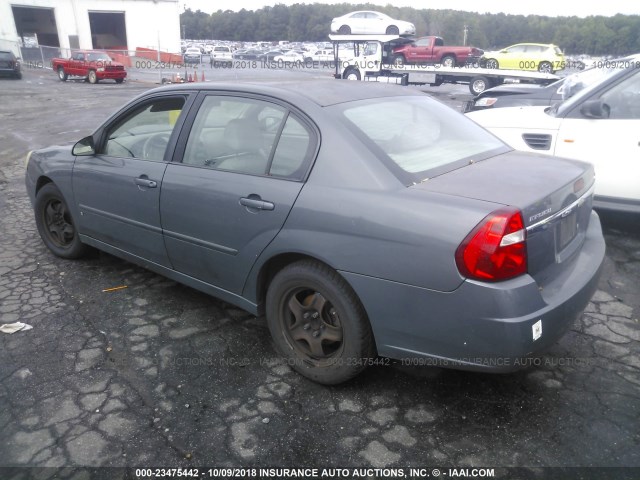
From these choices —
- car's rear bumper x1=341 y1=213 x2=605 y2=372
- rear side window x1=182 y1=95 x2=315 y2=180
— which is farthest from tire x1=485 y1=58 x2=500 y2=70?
car's rear bumper x1=341 y1=213 x2=605 y2=372

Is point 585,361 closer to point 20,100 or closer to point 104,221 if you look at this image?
point 104,221

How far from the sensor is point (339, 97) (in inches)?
118

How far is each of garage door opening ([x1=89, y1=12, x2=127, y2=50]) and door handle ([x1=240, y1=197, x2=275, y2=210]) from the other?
5364cm

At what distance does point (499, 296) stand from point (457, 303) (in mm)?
177

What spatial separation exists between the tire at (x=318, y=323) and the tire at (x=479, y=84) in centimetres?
1953

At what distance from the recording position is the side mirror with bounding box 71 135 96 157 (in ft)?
13.1

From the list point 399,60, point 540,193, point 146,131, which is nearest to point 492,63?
point 399,60

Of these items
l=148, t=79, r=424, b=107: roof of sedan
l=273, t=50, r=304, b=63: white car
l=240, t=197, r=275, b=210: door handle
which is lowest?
l=273, t=50, r=304, b=63: white car

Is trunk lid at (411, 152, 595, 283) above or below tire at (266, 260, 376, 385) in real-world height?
above

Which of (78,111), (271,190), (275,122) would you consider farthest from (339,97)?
(78,111)

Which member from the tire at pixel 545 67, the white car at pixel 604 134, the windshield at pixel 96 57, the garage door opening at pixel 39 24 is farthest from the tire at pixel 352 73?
the garage door opening at pixel 39 24

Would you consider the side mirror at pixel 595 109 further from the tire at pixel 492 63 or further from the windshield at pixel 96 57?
the windshield at pixel 96 57

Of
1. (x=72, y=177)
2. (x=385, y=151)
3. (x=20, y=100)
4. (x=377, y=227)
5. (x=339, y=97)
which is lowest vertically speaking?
(x=20, y=100)

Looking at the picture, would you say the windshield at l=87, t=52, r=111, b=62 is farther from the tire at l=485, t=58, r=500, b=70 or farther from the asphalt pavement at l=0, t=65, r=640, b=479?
the asphalt pavement at l=0, t=65, r=640, b=479
